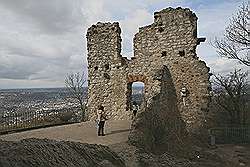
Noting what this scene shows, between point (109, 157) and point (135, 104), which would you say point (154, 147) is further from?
point (135, 104)

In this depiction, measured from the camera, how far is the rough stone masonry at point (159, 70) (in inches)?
549

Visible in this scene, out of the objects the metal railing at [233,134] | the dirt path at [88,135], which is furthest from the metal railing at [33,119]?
the metal railing at [233,134]

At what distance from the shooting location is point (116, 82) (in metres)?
16.2

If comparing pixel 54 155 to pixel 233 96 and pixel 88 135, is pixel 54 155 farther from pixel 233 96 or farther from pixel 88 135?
pixel 233 96

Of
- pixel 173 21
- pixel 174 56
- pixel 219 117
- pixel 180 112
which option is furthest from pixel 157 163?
pixel 219 117

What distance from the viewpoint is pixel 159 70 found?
45.7 feet

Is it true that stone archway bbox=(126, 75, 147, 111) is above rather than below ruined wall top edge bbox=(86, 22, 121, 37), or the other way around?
below

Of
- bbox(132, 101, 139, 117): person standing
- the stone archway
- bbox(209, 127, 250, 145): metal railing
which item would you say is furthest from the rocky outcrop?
bbox(209, 127, 250, 145): metal railing

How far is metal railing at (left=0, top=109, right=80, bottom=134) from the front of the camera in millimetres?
16859

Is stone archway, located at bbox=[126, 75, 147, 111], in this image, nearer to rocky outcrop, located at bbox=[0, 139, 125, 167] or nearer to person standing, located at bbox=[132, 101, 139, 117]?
person standing, located at bbox=[132, 101, 139, 117]

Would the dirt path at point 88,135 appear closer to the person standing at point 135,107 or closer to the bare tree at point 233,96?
the person standing at point 135,107

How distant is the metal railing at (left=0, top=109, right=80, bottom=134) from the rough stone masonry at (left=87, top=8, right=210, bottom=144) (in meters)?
3.68

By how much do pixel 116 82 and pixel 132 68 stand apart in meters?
1.18

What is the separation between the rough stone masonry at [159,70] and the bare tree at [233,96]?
650 cm
